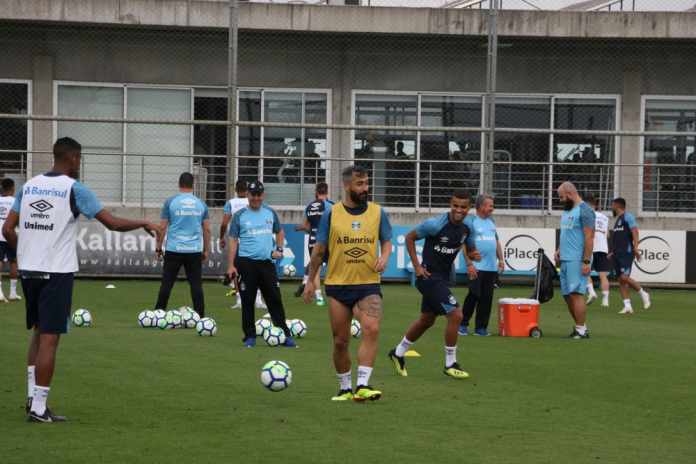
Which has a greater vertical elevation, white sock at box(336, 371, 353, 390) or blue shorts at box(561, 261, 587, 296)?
blue shorts at box(561, 261, 587, 296)

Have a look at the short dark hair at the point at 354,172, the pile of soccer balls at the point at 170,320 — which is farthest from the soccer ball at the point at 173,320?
the short dark hair at the point at 354,172

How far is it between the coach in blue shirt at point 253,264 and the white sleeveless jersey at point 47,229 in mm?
5818

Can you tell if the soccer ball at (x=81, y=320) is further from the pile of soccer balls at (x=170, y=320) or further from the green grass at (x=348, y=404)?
the pile of soccer balls at (x=170, y=320)

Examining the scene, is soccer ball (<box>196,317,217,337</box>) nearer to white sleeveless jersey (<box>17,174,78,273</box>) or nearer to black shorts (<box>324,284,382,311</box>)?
black shorts (<box>324,284,382,311</box>)

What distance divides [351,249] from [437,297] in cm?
220

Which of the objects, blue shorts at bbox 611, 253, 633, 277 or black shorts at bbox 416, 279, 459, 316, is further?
blue shorts at bbox 611, 253, 633, 277

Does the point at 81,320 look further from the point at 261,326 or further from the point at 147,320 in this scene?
the point at 261,326

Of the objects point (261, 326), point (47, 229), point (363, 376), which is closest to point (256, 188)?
point (261, 326)

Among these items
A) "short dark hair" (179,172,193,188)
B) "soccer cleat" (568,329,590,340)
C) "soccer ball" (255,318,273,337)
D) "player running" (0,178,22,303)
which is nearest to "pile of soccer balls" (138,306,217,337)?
"soccer ball" (255,318,273,337)

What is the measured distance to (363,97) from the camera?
31.5 metres

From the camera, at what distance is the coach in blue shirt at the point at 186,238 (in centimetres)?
1716

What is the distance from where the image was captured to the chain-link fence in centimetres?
2939

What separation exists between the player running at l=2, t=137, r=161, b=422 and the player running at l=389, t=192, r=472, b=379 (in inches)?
160

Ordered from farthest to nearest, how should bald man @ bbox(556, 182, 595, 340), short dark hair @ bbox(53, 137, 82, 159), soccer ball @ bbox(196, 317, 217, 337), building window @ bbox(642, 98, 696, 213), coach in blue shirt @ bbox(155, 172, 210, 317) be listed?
building window @ bbox(642, 98, 696, 213), coach in blue shirt @ bbox(155, 172, 210, 317), bald man @ bbox(556, 182, 595, 340), soccer ball @ bbox(196, 317, 217, 337), short dark hair @ bbox(53, 137, 82, 159)
